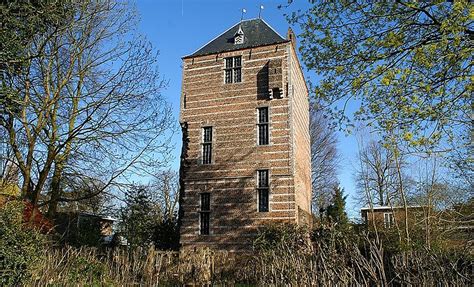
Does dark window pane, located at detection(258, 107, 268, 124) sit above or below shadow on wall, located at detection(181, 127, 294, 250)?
above

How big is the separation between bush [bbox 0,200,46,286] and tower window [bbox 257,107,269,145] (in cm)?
1203

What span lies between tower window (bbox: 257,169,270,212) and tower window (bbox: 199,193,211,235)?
2.56m

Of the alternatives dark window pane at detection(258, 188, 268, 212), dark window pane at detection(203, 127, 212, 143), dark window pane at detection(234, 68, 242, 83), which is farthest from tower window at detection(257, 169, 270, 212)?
dark window pane at detection(234, 68, 242, 83)

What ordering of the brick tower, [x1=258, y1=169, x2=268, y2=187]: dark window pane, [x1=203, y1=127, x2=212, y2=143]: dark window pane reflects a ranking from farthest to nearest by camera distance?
[x1=203, y1=127, x2=212, y2=143]: dark window pane < [x1=258, y1=169, x2=268, y2=187]: dark window pane < the brick tower

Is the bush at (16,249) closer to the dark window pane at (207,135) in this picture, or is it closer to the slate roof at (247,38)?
the dark window pane at (207,135)

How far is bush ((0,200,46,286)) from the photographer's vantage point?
24.0ft

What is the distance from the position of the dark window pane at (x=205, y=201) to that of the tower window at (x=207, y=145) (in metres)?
→ 1.65

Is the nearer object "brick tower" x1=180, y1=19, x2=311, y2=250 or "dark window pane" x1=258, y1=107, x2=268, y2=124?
"brick tower" x1=180, y1=19, x2=311, y2=250

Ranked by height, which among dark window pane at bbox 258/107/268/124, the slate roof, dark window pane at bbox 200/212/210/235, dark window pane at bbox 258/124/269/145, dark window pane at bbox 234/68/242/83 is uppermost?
the slate roof

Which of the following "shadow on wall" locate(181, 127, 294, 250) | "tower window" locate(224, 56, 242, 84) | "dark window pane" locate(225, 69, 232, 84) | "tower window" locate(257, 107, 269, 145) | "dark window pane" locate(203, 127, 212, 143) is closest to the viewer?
"shadow on wall" locate(181, 127, 294, 250)

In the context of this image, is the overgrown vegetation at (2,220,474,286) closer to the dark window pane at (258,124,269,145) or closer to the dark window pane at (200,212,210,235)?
the dark window pane at (200,212,210,235)

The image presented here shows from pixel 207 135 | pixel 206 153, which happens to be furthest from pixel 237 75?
pixel 206 153

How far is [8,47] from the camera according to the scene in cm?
689

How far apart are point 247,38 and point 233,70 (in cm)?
202
